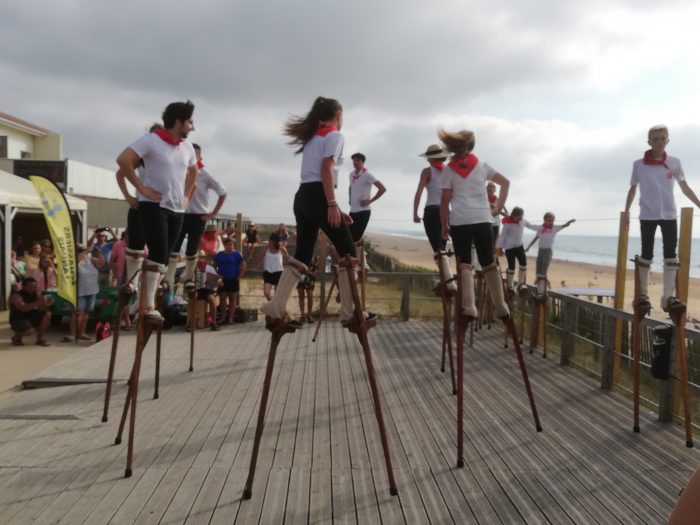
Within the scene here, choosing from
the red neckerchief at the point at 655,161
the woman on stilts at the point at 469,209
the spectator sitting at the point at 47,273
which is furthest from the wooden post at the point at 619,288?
the spectator sitting at the point at 47,273

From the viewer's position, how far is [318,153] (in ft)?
10.2

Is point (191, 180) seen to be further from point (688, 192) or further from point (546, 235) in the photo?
point (546, 235)

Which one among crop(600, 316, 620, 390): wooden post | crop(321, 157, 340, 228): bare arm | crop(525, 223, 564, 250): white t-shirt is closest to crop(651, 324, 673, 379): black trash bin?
crop(600, 316, 620, 390): wooden post

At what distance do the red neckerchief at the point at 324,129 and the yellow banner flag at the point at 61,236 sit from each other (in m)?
6.10

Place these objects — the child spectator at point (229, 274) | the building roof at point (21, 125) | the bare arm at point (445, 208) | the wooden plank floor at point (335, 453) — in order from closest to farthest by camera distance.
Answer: the wooden plank floor at point (335, 453) < the bare arm at point (445, 208) < the child spectator at point (229, 274) < the building roof at point (21, 125)

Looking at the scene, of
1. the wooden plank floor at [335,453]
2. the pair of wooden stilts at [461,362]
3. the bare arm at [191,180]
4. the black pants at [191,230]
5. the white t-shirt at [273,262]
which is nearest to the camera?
the wooden plank floor at [335,453]

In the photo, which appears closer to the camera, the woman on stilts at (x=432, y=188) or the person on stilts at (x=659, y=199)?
the person on stilts at (x=659, y=199)

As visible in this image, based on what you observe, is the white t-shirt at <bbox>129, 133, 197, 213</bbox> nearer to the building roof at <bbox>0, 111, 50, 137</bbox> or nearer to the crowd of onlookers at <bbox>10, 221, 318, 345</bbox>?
the crowd of onlookers at <bbox>10, 221, 318, 345</bbox>

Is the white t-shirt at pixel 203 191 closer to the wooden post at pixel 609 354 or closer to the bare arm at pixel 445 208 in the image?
the bare arm at pixel 445 208

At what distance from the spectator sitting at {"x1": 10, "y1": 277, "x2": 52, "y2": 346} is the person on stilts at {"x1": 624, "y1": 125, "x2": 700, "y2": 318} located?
8.07 metres

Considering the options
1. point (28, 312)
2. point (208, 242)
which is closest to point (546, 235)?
point (208, 242)

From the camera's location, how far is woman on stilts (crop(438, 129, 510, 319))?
399cm

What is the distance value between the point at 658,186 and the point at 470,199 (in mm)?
1538

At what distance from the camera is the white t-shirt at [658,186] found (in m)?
4.43
